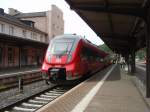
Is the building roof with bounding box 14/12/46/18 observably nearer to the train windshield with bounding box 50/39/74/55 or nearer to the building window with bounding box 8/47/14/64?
the building window with bounding box 8/47/14/64

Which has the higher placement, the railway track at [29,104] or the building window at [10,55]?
the building window at [10,55]

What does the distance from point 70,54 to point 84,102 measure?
6.17 meters

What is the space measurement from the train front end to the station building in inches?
318

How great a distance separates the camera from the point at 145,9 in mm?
10188

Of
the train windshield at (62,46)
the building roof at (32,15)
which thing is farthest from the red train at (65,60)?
the building roof at (32,15)

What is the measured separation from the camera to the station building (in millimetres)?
29438

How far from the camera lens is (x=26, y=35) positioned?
140 ft

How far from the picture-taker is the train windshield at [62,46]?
48.8 feet

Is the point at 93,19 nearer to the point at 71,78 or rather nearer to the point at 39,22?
the point at 71,78

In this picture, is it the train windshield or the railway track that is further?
the train windshield

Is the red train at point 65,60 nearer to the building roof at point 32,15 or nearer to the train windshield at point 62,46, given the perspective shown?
the train windshield at point 62,46

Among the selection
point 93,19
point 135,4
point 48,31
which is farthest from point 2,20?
point 135,4

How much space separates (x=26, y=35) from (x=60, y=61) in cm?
2924

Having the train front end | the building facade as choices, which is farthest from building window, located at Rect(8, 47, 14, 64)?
the building facade
